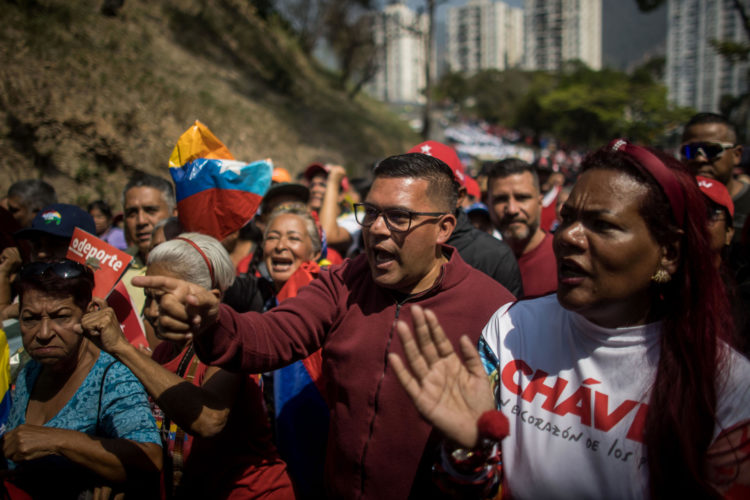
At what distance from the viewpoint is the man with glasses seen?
1.84 m

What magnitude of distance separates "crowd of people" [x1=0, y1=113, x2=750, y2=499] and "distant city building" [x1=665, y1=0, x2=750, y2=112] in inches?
4155

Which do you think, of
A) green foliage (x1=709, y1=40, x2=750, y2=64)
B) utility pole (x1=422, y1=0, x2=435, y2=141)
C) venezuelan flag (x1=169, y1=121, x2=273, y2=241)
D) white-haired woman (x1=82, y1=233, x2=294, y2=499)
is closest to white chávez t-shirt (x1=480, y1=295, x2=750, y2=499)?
white-haired woman (x1=82, y1=233, x2=294, y2=499)

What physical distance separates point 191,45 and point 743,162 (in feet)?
52.6

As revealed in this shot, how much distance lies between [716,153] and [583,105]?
48.6m

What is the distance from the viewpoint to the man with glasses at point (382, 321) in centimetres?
184

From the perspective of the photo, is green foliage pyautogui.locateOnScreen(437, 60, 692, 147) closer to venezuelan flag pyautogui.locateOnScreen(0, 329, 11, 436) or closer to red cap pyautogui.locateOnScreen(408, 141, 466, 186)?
red cap pyautogui.locateOnScreen(408, 141, 466, 186)

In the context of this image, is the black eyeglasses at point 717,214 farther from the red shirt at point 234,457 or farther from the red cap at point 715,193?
the red shirt at point 234,457

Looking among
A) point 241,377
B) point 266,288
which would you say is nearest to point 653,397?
point 241,377

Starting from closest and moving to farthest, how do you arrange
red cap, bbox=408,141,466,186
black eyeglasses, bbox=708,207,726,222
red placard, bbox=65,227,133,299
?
red placard, bbox=65,227,133,299, black eyeglasses, bbox=708,207,726,222, red cap, bbox=408,141,466,186

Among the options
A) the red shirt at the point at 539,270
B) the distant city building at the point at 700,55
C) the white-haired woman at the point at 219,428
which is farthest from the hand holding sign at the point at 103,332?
the distant city building at the point at 700,55

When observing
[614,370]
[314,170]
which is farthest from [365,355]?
[314,170]

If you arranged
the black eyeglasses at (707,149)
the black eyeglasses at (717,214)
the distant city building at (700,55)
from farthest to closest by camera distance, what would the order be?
the distant city building at (700,55)
the black eyeglasses at (707,149)
the black eyeglasses at (717,214)

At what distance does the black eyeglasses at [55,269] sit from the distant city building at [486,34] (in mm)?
149832

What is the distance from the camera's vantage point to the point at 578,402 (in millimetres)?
1438
